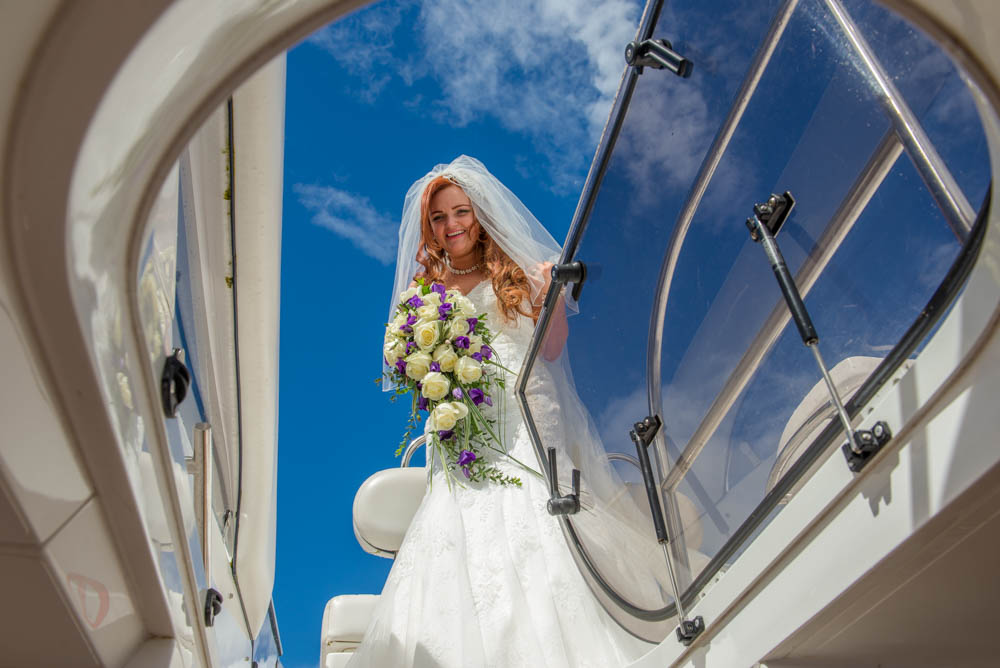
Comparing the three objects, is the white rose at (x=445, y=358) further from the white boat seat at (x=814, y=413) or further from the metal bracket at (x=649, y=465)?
the white boat seat at (x=814, y=413)

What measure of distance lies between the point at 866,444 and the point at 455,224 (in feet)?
11.1

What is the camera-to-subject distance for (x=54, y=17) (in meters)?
0.77

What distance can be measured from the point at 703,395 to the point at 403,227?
3.10 metres

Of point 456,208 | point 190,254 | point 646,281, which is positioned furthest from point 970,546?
point 456,208

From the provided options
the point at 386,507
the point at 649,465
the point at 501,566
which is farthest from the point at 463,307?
the point at 649,465

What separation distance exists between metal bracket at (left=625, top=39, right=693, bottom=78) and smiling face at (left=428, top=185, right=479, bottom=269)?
8.33ft

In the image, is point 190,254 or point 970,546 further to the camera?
point 190,254

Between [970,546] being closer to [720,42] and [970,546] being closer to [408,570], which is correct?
[720,42]

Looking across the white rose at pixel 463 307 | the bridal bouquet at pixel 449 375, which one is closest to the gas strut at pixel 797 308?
the bridal bouquet at pixel 449 375

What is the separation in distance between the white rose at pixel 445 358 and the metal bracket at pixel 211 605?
6.95 feet

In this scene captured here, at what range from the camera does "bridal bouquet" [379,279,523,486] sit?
11.4 feet

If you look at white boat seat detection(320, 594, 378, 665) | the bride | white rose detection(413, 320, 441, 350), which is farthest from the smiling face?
white boat seat detection(320, 594, 378, 665)

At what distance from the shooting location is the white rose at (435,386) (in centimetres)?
353

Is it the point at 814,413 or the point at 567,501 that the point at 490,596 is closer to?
the point at 567,501
